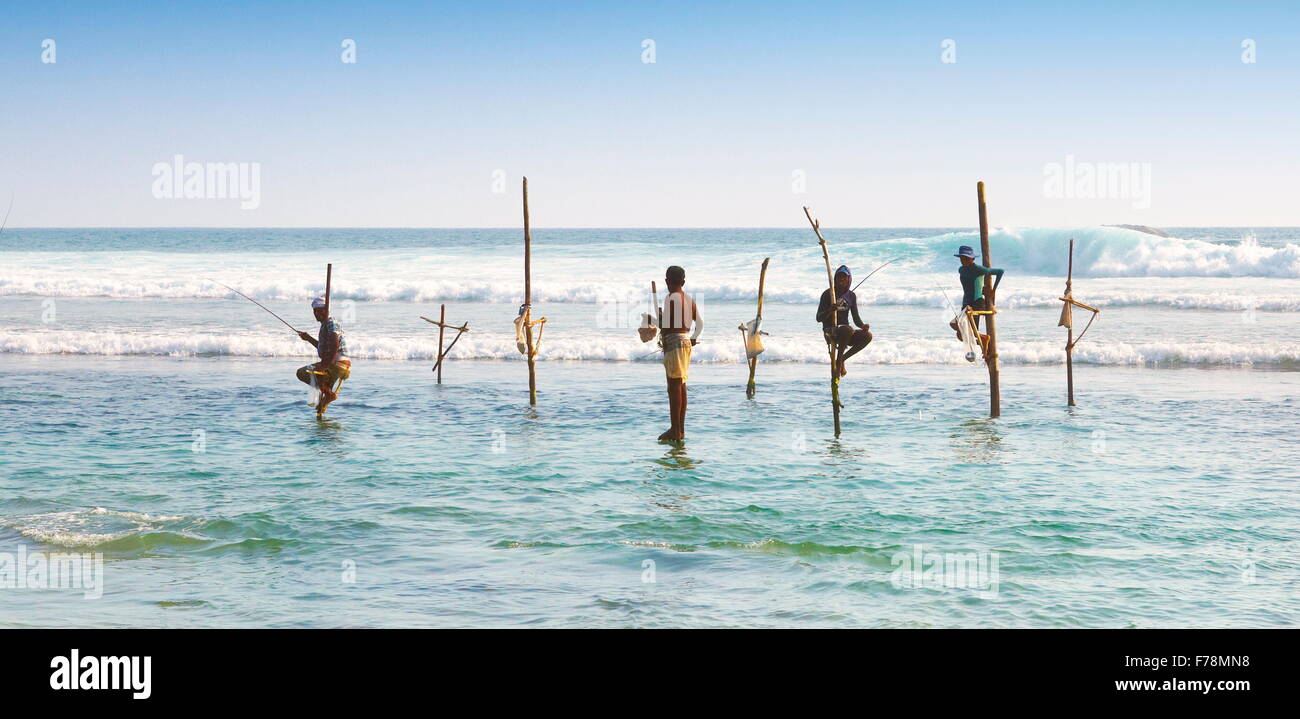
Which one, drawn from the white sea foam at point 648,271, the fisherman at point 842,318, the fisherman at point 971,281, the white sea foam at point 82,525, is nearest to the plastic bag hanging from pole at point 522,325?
the fisherman at point 842,318

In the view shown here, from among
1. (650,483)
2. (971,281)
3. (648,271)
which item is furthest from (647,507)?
(648,271)

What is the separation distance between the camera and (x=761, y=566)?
7.61 m

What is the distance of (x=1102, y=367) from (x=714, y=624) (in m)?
17.0

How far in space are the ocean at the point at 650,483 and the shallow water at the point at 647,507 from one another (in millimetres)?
41

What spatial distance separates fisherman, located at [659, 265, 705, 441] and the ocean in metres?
0.63

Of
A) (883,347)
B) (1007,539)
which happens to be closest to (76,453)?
(1007,539)

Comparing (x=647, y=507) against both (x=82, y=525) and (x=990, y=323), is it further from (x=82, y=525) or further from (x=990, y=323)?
(x=990, y=323)

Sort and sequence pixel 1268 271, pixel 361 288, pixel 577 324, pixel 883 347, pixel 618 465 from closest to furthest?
pixel 618 465 → pixel 883 347 → pixel 577 324 → pixel 361 288 → pixel 1268 271

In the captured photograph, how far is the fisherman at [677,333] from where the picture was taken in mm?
12188

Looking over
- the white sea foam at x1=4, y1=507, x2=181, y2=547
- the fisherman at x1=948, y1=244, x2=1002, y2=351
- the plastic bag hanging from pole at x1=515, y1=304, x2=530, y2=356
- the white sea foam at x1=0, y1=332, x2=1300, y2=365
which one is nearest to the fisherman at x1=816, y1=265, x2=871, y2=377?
the fisherman at x1=948, y1=244, x2=1002, y2=351

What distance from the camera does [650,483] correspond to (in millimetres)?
10492

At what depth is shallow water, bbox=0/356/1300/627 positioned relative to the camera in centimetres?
666

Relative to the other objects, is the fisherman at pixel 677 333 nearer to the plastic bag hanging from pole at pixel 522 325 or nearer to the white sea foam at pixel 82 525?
the plastic bag hanging from pole at pixel 522 325
